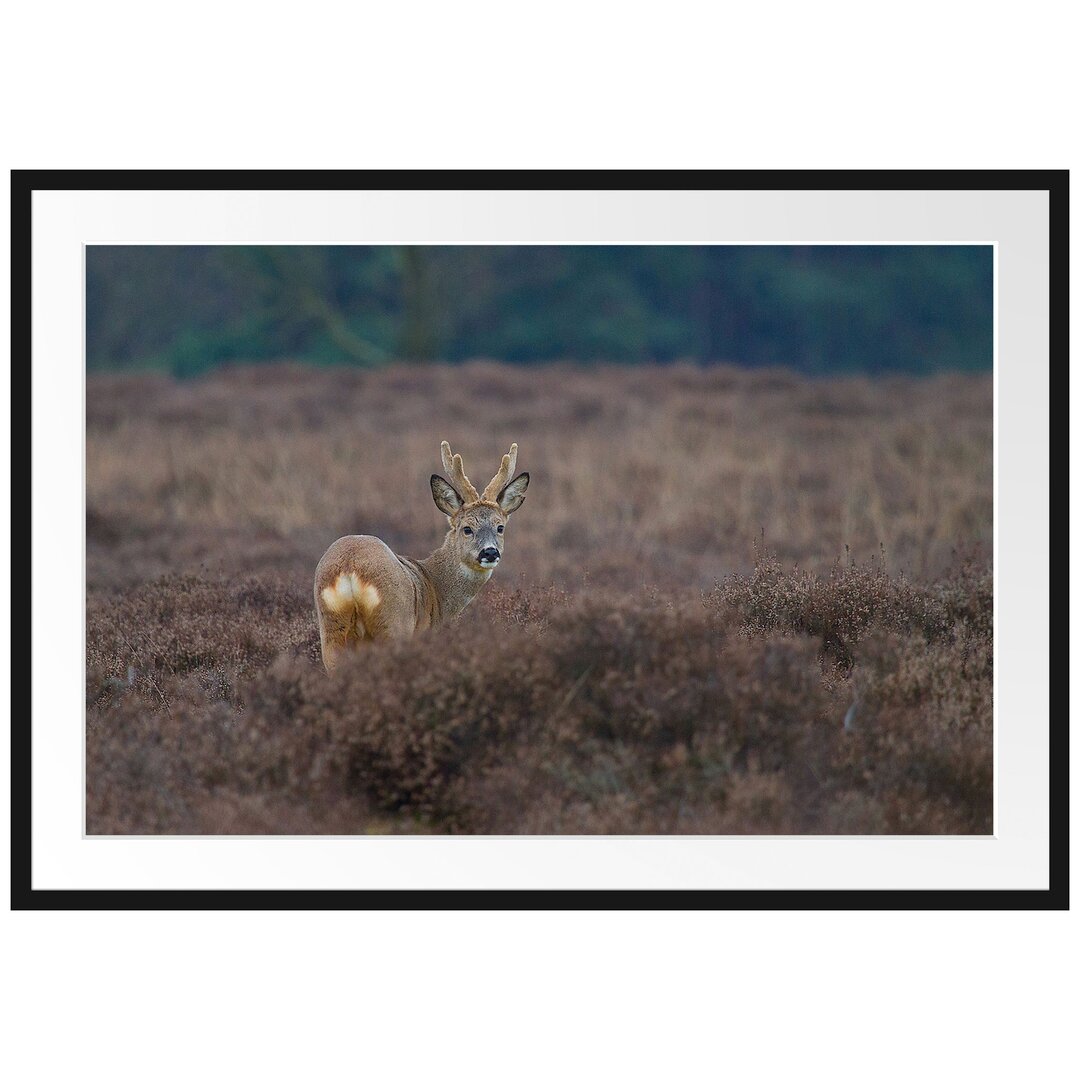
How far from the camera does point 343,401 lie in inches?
727

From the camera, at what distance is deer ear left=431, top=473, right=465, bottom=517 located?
24.6 ft

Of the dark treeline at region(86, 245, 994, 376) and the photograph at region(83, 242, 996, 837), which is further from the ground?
the dark treeline at region(86, 245, 994, 376)

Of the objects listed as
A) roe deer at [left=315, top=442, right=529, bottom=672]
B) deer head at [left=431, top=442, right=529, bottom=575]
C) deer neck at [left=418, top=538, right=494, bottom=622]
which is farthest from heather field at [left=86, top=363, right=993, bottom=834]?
deer head at [left=431, top=442, right=529, bottom=575]

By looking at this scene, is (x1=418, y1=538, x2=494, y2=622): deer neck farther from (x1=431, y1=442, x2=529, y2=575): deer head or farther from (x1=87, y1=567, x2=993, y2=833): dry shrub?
(x1=87, y1=567, x2=993, y2=833): dry shrub

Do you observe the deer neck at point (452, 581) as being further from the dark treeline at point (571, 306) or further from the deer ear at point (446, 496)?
the dark treeline at point (571, 306)

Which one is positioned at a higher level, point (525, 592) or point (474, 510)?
point (474, 510)

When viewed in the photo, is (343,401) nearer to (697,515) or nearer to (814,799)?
(697,515)

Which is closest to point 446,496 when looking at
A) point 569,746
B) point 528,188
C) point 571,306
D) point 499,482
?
point 499,482

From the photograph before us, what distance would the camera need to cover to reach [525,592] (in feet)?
26.4

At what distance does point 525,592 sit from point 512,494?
25.2 inches

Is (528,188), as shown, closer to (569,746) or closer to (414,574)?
(414,574)

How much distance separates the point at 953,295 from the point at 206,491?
70.4ft

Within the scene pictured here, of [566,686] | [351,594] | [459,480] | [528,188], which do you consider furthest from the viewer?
[459,480]
